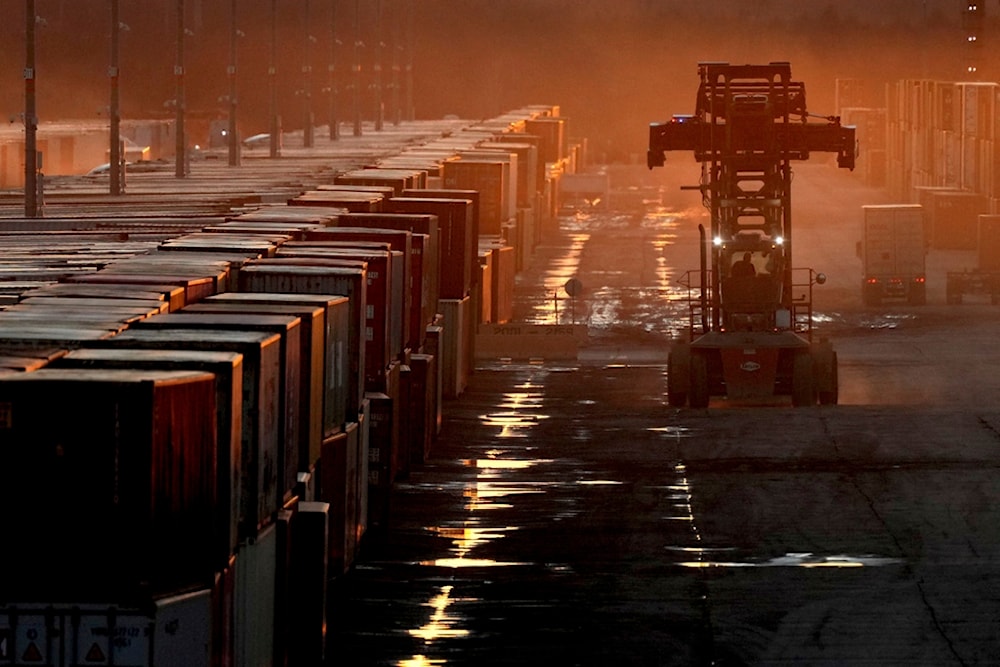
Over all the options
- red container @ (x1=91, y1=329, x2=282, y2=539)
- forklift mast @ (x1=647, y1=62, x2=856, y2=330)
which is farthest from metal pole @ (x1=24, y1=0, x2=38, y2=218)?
red container @ (x1=91, y1=329, x2=282, y2=539)

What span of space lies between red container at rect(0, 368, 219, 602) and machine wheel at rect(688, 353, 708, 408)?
1236 inches

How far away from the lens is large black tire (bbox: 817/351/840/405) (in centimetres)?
5159

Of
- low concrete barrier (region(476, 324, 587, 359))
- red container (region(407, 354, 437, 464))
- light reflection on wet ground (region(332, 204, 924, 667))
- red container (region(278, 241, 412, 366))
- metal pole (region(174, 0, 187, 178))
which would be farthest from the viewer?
metal pole (region(174, 0, 187, 178))

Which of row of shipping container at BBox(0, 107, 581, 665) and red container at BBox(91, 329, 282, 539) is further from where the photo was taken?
red container at BBox(91, 329, 282, 539)

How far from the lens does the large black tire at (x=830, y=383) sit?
51.6 meters

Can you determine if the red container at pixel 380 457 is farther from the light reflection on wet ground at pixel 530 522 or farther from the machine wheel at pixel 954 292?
the machine wheel at pixel 954 292

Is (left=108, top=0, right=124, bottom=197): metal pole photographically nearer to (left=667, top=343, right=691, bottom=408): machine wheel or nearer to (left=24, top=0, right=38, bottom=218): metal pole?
(left=24, top=0, right=38, bottom=218): metal pole

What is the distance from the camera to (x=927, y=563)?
33781 mm

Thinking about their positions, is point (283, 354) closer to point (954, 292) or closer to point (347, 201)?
point (347, 201)

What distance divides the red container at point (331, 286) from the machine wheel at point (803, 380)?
19195 millimetres

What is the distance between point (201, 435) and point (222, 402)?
31.7 inches

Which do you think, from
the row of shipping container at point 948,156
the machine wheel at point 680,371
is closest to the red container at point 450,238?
the machine wheel at point 680,371

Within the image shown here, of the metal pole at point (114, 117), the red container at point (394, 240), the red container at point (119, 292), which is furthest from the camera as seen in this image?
the metal pole at point (114, 117)

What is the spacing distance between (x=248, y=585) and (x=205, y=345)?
2.76 metres
